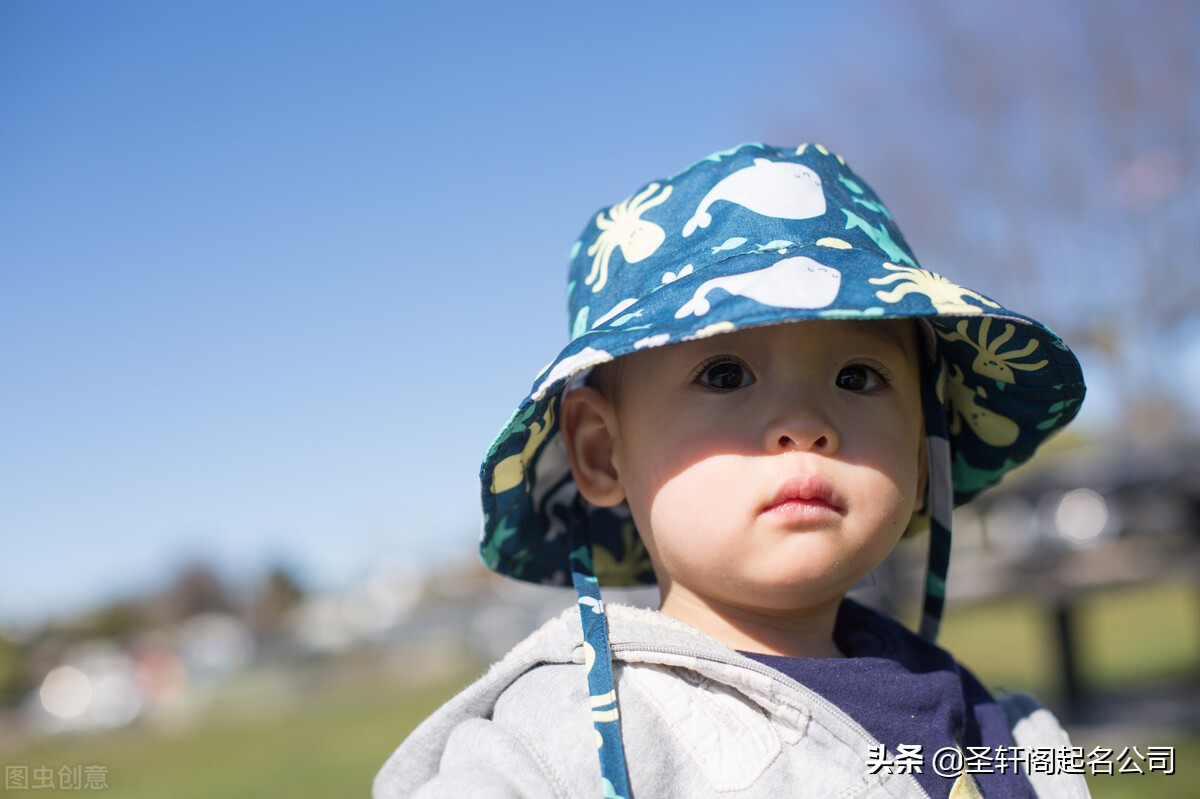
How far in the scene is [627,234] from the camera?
5.56ft

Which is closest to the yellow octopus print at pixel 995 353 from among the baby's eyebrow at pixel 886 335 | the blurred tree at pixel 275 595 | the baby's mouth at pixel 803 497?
the baby's eyebrow at pixel 886 335

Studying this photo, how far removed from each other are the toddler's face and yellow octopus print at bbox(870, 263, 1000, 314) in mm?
112

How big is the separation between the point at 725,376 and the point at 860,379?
0.69 feet

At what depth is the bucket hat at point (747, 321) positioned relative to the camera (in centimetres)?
143

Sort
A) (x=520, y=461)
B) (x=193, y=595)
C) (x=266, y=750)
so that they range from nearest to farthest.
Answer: (x=520, y=461), (x=266, y=750), (x=193, y=595)

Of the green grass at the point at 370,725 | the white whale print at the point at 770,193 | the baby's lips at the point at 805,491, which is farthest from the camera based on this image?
the green grass at the point at 370,725

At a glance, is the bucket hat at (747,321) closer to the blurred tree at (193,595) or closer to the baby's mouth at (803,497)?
the baby's mouth at (803,497)

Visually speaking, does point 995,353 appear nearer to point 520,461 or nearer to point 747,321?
point 747,321

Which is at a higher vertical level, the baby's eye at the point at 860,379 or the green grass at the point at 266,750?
the green grass at the point at 266,750

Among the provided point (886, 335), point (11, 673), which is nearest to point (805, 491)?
point (886, 335)

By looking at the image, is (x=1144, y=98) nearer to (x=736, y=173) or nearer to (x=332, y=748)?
(x=332, y=748)

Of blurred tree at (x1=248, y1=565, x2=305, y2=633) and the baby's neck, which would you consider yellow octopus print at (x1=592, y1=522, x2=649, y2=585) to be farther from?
blurred tree at (x1=248, y1=565, x2=305, y2=633)

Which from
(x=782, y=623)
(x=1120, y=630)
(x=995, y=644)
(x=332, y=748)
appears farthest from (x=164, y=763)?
(x=782, y=623)

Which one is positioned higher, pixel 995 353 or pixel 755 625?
pixel 995 353
